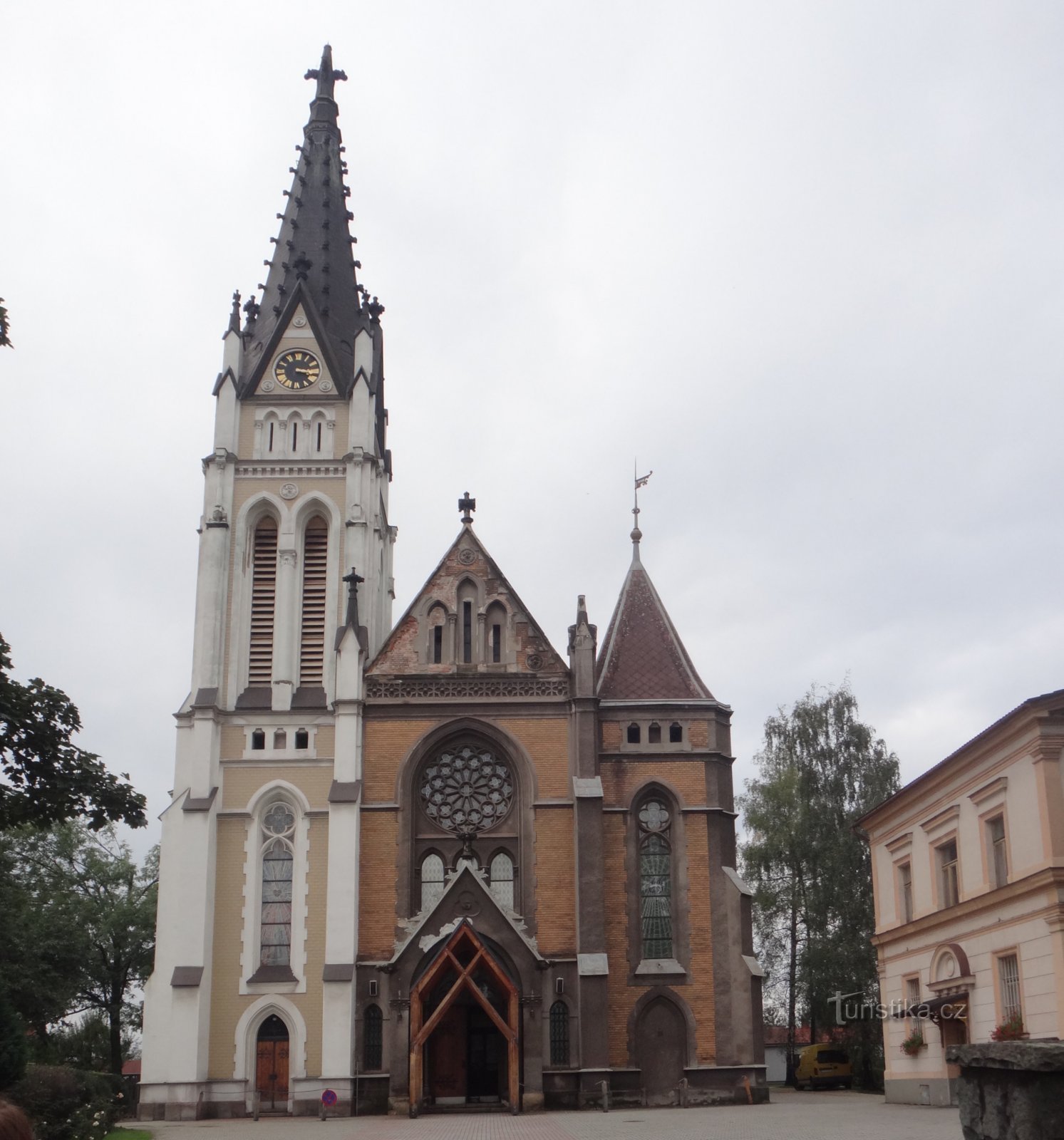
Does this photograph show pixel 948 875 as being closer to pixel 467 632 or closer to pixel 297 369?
pixel 467 632

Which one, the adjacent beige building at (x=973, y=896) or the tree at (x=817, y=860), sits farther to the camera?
the tree at (x=817, y=860)

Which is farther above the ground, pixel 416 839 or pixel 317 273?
pixel 317 273

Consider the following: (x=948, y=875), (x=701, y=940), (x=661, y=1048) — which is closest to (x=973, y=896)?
(x=948, y=875)

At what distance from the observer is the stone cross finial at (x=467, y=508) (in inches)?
→ 1731

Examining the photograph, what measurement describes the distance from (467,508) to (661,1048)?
55.6 feet

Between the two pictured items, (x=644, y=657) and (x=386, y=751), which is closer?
(x=386, y=751)

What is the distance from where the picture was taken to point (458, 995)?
37594mm

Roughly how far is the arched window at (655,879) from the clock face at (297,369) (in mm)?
17837

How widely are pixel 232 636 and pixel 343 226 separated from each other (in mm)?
16933

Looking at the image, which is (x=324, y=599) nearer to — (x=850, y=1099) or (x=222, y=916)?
(x=222, y=916)

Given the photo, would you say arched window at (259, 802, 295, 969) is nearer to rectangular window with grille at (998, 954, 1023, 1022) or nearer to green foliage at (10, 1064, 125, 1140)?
green foliage at (10, 1064, 125, 1140)

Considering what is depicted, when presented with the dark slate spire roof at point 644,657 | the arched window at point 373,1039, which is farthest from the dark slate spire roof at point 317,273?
the arched window at point 373,1039

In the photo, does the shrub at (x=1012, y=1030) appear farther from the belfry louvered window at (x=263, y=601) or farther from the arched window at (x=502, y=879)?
the belfry louvered window at (x=263, y=601)

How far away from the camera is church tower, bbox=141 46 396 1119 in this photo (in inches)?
1508
